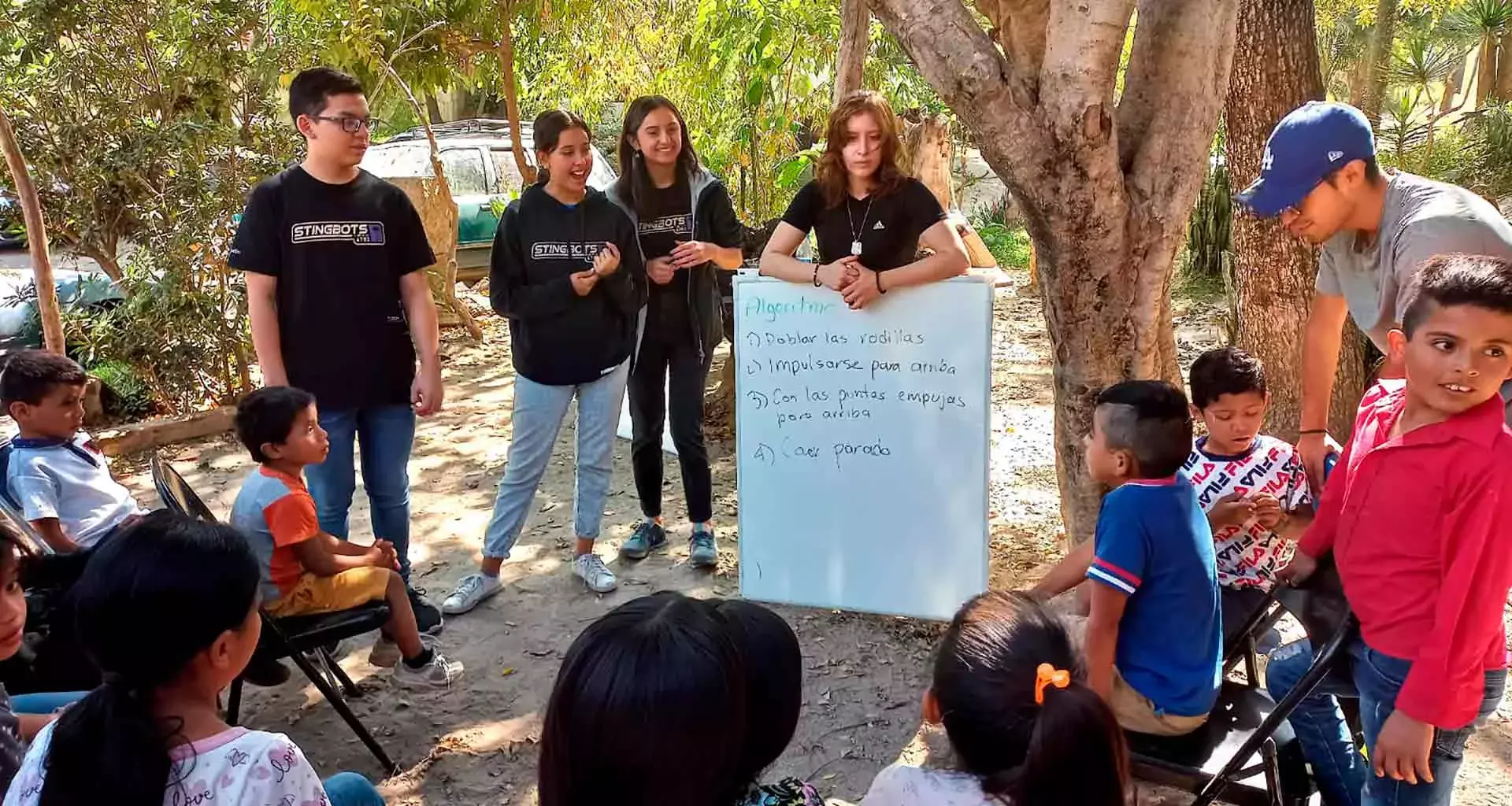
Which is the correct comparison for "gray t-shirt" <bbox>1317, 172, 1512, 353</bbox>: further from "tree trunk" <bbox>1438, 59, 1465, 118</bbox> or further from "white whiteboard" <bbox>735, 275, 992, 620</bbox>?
"tree trunk" <bbox>1438, 59, 1465, 118</bbox>

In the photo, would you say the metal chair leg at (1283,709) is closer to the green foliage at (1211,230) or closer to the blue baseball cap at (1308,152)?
the blue baseball cap at (1308,152)

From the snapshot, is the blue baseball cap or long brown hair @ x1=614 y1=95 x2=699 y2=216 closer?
the blue baseball cap

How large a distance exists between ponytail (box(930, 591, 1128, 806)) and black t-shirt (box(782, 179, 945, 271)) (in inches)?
76.1

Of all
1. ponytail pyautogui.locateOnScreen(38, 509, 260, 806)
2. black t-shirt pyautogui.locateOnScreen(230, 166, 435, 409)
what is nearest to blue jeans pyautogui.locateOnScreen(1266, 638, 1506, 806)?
ponytail pyautogui.locateOnScreen(38, 509, 260, 806)

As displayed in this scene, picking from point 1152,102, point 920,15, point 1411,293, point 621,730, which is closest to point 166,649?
point 621,730

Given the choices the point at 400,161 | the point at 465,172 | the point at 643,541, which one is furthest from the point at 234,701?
the point at 465,172

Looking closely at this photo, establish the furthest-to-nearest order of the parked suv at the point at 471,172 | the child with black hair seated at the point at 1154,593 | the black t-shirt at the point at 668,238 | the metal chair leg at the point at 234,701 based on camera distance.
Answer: the parked suv at the point at 471,172
the black t-shirt at the point at 668,238
the metal chair leg at the point at 234,701
the child with black hair seated at the point at 1154,593

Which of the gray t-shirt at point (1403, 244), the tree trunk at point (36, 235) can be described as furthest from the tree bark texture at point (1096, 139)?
the tree trunk at point (36, 235)

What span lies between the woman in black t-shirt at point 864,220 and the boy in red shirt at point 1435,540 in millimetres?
1579

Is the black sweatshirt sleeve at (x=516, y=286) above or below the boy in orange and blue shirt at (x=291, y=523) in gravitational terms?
above

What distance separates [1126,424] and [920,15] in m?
1.32

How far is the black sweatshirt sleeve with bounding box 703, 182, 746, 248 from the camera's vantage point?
411cm

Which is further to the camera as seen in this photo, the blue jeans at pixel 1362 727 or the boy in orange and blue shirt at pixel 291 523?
the boy in orange and blue shirt at pixel 291 523

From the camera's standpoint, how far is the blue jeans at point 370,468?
11.4 ft
